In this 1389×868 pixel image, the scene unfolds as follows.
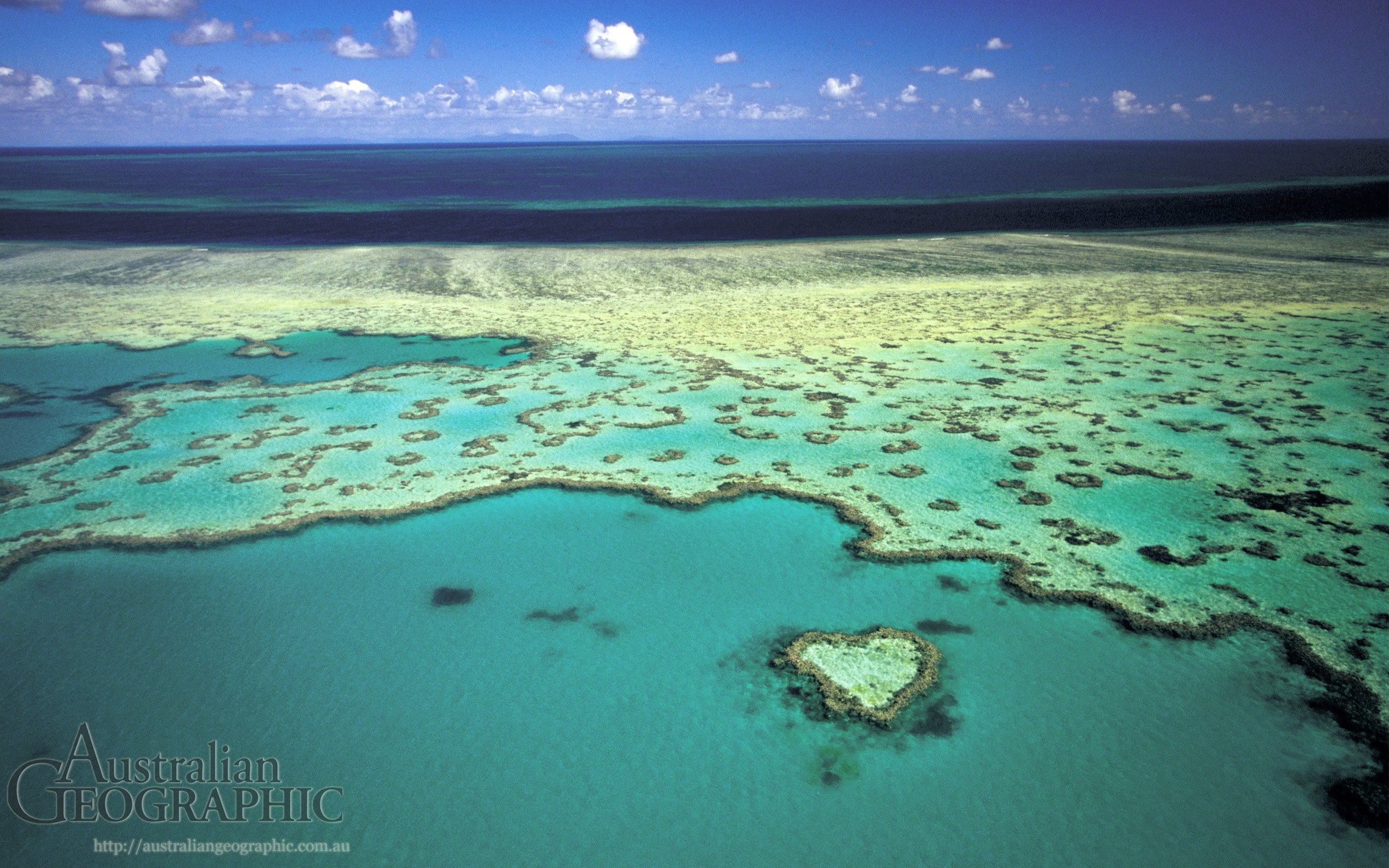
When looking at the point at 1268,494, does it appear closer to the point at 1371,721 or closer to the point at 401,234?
the point at 1371,721

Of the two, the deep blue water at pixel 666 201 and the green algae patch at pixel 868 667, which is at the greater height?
the deep blue water at pixel 666 201

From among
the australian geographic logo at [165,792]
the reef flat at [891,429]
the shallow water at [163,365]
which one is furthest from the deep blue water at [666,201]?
→ the australian geographic logo at [165,792]

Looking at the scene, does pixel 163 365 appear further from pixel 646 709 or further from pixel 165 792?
pixel 646 709

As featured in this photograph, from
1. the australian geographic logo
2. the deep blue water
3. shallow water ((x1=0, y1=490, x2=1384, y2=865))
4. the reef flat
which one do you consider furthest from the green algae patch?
the deep blue water

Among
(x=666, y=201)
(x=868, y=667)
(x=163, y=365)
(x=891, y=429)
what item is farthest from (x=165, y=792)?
(x=666, y=201)

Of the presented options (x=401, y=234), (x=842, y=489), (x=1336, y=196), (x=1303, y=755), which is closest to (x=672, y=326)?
(x=842, y=489)

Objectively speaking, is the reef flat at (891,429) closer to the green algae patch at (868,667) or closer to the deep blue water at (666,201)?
the green algae patch at (868,667)

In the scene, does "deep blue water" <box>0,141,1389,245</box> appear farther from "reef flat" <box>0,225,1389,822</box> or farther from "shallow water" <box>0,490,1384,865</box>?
"shallow water" <box>0,490,1384,865</box>
